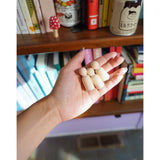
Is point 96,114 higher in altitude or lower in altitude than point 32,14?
lower

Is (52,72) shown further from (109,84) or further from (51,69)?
(109,84)

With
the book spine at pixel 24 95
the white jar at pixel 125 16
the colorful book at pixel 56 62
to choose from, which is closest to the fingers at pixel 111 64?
the white jar at pixel 125 16

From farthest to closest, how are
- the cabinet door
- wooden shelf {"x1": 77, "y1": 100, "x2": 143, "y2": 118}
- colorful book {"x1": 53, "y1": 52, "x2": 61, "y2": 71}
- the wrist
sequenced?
the cabinet door, wooden shelf {"x1": 77, "y1": 100, "x2": 143, "y2": 118}, colorful book {"x1": 53, "y1": 52, "x2": 61, "y2": 71}, the wrist

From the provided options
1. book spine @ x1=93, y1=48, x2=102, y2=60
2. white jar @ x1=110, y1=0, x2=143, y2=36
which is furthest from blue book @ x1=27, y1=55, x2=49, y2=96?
white jar @ x1=110, y1=0, x2=143, y2=36

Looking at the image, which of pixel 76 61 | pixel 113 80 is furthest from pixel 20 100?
pixel 113 80

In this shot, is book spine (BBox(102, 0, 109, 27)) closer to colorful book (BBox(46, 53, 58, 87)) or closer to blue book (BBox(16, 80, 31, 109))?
colorful book (BBox(46, 53, 58, 87))
